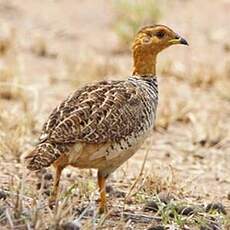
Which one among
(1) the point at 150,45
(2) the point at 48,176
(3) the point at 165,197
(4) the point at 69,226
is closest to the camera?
(4) the point at 69,226

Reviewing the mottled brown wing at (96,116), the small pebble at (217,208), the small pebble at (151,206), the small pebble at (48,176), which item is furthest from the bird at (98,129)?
the small pebble at (48,176)

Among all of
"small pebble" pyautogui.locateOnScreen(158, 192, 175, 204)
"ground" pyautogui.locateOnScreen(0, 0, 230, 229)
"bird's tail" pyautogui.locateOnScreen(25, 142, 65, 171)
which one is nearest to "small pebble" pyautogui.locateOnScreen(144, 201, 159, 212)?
"ground" pyautogui.locateOnScreen(0, 0, 230, 229)

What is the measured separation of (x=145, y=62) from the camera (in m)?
7.00

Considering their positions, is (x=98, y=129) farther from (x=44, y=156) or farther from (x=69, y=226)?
(x=69, y=226)

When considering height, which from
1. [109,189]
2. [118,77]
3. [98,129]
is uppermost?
[98,129]

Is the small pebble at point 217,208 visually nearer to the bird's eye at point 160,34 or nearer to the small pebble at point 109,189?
the small pebble at point 109,189

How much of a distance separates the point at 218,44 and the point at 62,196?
26.9 ft

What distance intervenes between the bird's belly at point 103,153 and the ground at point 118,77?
0.22m

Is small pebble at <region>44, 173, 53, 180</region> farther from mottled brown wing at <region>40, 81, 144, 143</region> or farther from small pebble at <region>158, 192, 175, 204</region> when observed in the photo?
mottled brown wing at <region>40, 81, 144, 143</region>

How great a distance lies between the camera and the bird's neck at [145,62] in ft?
22.9

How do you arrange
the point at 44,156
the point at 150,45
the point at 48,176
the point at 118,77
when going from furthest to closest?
the point at 118,77 < the point at 48,176 < the point at 150,45 < the point at 44,156

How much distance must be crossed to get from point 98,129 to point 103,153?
156mm

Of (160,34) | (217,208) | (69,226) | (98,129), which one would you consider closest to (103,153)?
(98,129)

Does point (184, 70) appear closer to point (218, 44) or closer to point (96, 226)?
point (218, 44)
